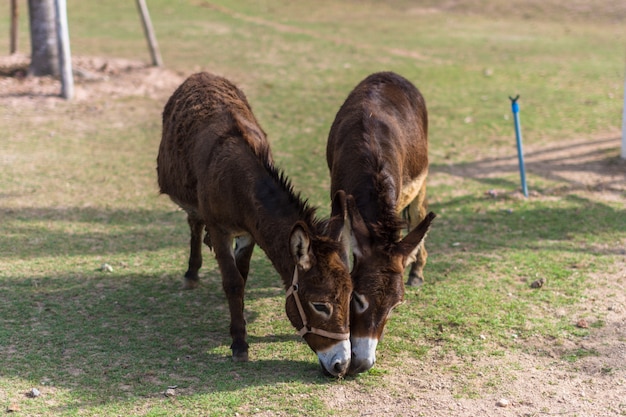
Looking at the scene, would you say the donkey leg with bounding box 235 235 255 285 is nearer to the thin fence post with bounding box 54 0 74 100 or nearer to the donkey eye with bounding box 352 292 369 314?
the donkey eye with bounding box 352 292 369 314

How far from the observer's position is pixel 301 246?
15.9 feet

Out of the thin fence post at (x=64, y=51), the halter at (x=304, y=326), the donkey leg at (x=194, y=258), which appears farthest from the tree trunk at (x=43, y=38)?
the halter at (x=304, y=326)

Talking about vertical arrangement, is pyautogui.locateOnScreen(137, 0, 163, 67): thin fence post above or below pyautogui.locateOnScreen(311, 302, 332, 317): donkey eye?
above

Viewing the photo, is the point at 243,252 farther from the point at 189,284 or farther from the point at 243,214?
the point at 189,284

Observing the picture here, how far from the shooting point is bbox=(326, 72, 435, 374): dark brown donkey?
5176 mm

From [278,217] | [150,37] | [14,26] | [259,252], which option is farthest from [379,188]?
[14,26]

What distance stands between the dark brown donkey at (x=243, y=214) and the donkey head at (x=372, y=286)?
0.19 metres

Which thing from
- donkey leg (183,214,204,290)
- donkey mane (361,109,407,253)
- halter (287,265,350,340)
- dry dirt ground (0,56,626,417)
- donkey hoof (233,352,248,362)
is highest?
donkey mane (361,109,407,253)

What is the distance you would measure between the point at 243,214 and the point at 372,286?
1222 millimetres

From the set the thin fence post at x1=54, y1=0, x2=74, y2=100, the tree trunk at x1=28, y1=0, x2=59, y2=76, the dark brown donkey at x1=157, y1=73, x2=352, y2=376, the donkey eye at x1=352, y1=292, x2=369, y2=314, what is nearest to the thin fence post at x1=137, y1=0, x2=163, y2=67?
the tree trunk at x1=28, y1=0, x2=59, y2=76

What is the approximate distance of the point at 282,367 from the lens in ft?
18.3

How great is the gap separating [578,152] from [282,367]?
7.72m

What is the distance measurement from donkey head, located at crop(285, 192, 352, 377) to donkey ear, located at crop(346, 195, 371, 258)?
23 centimetres

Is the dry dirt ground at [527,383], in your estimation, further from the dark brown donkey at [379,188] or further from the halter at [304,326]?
the halter at [304,326]
